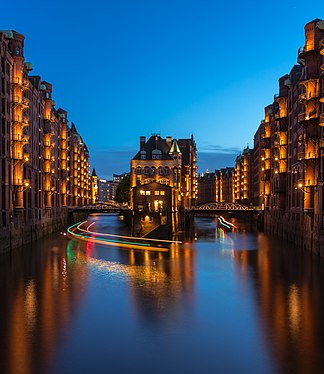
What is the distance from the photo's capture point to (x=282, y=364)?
2553 centimetres

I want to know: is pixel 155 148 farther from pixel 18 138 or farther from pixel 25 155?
pixel 18 138

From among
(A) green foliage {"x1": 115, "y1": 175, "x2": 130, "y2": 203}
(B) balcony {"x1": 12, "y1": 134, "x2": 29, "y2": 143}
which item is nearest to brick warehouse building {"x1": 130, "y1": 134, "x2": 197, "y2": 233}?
(A) green foliage {"x1": 115, "y1": 175, "x2": 130, "y2": 203}

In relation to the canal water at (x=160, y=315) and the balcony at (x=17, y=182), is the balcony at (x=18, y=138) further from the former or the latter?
the canal water at (x=160, y=315)

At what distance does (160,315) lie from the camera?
3491 cm

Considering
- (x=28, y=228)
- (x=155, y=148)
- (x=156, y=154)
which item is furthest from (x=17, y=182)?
(x=155, y=148)

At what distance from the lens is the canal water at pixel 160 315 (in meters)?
26.1

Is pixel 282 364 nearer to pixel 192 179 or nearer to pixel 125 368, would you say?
pixel 125 368

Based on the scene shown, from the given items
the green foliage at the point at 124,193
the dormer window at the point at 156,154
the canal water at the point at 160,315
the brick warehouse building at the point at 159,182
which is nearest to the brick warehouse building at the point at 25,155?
the canal water at the point at 160,315

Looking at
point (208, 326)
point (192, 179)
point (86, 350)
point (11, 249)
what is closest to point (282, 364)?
point (208, 326)

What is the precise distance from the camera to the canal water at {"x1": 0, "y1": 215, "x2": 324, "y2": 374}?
2612 cm

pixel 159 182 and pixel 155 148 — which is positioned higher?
pixel 155 148

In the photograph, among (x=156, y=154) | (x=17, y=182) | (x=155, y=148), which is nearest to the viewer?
(x=17, y=182)

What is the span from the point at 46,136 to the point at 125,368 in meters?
79.6

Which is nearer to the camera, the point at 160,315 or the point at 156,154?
the point at 160,315
